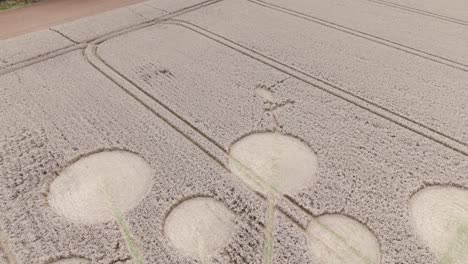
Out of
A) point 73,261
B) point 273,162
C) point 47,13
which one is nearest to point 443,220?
point 273,162

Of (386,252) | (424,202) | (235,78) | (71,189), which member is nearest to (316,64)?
(235,78)

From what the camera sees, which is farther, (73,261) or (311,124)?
(311,124)

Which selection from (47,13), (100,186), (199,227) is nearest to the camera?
(199,227)

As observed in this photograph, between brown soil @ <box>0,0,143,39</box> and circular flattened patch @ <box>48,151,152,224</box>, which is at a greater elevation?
brown soil @ <box>0,0,143,39</box>

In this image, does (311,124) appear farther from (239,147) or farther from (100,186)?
(100,186)

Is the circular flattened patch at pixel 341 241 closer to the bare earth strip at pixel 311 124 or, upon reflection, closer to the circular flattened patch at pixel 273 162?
the bare earth strip at pixel 311 124

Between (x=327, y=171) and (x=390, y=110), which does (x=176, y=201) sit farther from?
(x=390, y=110)

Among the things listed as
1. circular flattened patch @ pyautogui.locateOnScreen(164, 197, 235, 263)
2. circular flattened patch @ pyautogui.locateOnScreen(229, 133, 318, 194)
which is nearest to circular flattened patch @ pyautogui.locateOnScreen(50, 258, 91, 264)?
circular flattened patch @ pyautogui.locateOnScreen(164, 197, 235, 263)

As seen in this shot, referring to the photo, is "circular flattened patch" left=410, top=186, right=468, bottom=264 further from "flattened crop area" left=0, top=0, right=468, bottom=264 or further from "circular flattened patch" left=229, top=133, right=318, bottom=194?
"circular flattened patch" left=229, top=133, right=318, bottom=194
